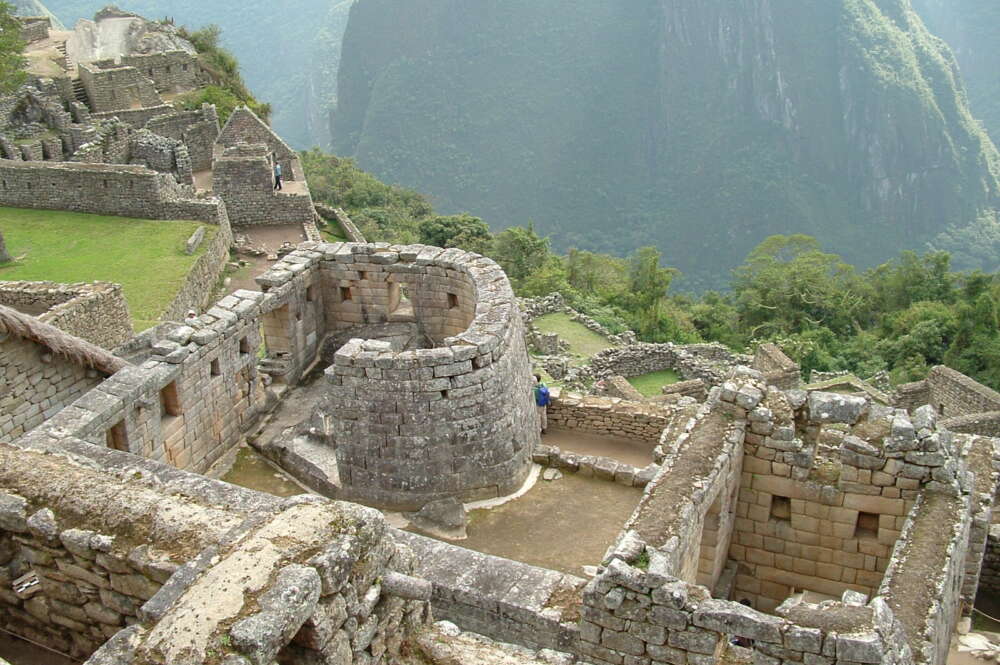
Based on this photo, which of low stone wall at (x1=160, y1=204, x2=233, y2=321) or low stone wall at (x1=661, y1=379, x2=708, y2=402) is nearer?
low stone wall at (x1=160, y1=204, x2=233, y2=321)

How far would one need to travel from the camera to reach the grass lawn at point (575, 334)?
26.2m

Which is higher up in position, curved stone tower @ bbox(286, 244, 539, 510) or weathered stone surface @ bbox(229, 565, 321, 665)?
weathered stone surface @ bbox(229, 565, 321, 665)

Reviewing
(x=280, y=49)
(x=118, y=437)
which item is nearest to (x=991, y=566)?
(x=118, y=437)

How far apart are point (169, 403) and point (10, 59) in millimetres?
25680

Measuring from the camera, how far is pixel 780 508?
25.7 feet

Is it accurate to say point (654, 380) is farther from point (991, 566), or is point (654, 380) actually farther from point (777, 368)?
point (991, 566)

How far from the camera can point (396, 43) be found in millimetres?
129125

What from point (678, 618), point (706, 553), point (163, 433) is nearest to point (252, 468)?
point (163, 433)

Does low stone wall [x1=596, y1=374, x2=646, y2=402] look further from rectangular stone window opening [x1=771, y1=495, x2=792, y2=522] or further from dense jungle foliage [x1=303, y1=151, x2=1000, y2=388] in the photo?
dense jungle foliage [x1=303, y1=151, x2=1000, y2=388]

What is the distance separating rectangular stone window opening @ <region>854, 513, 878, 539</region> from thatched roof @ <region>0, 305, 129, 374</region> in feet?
22.9

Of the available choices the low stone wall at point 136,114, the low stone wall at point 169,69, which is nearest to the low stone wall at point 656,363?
the low stone wall at point 136,114

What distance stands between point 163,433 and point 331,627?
5437mm

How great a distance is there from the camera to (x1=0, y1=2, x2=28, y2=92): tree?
2911cm

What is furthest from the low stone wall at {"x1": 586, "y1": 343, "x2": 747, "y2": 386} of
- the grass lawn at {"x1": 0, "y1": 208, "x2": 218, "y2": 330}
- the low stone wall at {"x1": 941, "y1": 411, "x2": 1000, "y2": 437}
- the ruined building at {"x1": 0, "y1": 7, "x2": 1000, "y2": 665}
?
the ruined building at {"x1": 0, "y1": 7, "x2": 1000, "y2": 665}
